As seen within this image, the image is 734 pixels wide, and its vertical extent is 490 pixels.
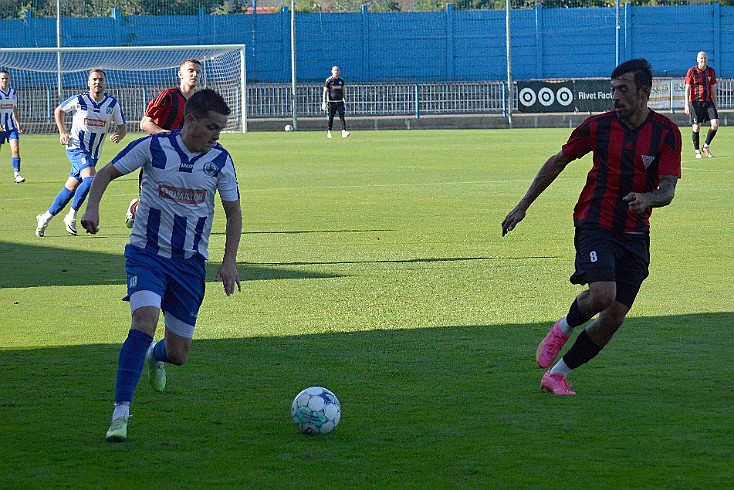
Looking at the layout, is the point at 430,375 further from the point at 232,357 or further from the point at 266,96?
the point at 266,96

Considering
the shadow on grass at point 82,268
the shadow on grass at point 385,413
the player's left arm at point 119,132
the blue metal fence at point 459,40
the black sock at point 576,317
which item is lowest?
the shadow on grass at point 385,413

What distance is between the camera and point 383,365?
290 inches

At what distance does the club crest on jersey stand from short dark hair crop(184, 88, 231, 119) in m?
0.26

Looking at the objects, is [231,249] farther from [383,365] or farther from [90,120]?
[90,120]

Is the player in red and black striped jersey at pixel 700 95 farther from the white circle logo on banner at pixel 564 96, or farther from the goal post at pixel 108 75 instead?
the white circle logo on banner at pixel 564 96

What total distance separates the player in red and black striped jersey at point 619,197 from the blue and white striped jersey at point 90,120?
9.85 meters

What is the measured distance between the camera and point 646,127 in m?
6.59

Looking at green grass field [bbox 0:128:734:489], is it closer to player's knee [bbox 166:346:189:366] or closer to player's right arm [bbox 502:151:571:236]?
player's knee [bbox 166:346:189:366]

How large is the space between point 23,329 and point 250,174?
15521 millimetres

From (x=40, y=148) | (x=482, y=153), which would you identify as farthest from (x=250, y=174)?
(x=40, y=148)

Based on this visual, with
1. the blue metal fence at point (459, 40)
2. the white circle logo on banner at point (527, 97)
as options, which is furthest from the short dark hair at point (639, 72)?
the blue metal fence at point (459, 40)

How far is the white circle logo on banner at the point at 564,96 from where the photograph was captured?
45688 mm

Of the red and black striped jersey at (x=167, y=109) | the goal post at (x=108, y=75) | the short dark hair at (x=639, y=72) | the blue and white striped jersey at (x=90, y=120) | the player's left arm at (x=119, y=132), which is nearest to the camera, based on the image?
the short dark hair at (x=639, y=72)

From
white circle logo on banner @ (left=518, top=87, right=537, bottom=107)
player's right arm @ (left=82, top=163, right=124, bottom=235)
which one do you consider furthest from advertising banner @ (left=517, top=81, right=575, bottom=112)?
player's right arm @ (left=82, top=163, right=124, bottom=235)
